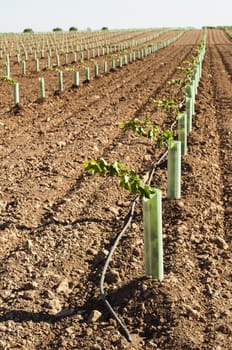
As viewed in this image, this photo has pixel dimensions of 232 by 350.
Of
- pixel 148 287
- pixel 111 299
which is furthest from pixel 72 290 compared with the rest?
pixel 148 287

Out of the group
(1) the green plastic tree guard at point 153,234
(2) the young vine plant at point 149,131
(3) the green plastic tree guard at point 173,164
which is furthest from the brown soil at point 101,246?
(2) the young vine plant at point 149,131

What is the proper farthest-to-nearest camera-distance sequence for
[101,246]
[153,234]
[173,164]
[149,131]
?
1. [149,131]
2. [173,164]
3. [101,246]
4. [153,234]

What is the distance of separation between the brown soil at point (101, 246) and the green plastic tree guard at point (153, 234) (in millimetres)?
114

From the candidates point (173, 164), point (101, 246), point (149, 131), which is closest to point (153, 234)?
point (101, 246)

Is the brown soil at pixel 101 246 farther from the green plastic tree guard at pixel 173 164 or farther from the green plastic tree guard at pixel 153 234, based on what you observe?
the green plastic tree guard at pixel 173 164

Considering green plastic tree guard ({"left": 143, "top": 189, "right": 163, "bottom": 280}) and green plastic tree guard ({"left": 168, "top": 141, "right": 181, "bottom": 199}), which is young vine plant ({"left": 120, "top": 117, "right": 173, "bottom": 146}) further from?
green plastic tree guard ({"left": 143, "top": 189, "right": 163, "bottom": 280})

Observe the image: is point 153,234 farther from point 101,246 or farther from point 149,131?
point 149,131

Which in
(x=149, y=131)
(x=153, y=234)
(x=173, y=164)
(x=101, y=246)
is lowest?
(x=101, y=246)

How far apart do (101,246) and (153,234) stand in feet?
3.43

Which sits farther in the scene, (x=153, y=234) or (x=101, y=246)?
(x=101, y=246)

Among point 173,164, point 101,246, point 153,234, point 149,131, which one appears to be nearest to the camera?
point 153,234

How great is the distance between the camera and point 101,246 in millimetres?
5051

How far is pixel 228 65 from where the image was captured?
2238 centimetres

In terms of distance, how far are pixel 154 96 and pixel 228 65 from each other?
9.94 metres
